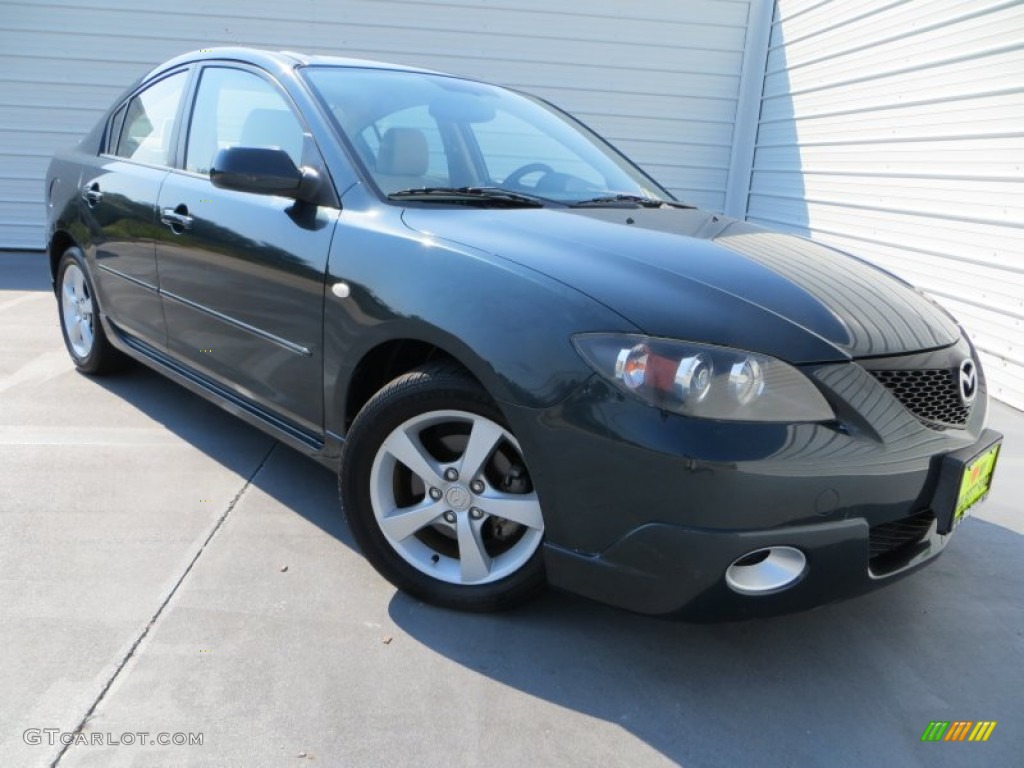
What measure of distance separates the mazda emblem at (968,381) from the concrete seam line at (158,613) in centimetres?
230

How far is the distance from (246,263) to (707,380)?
1.67m

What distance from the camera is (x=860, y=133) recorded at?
21.7 feet

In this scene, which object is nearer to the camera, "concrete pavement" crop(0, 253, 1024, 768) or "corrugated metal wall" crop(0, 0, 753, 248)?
"concrete pavement" crop(0, 253, 1024, 768)

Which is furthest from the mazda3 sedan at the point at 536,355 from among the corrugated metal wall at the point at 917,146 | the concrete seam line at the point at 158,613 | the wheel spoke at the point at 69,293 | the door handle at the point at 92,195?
the corrugated metal wall at the point at 917,146

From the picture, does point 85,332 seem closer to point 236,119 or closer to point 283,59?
point 236,119

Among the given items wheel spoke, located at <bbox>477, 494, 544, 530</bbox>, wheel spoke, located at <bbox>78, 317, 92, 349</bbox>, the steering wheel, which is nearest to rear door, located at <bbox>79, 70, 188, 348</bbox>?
wheel spoke, located at <bbox>78, 317, 92, 349</bbox>

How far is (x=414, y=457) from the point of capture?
230 cm

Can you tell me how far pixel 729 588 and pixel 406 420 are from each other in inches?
38.3

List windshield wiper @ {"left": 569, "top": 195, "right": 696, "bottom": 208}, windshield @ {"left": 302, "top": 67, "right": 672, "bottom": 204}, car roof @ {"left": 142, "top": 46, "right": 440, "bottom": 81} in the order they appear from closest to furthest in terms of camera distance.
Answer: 1. windshield @ {"left": 302, "top": 67, "right": 672, "bottom": 204}
2. windshield wiper @ {"left": 569, "top": 195, "right": 696, "bottom": 208}
3. car roof @ {"left": 142, "top": 46, "right": 440, "bottom": 81}

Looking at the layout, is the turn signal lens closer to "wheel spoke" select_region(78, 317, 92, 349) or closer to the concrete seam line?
the concrete seam line

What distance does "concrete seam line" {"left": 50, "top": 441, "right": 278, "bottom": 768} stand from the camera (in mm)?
1841

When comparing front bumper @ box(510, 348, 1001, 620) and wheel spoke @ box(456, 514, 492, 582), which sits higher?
front bumper @ box(510, 348, 1001, 620)

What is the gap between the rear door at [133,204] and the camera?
3.39 meters

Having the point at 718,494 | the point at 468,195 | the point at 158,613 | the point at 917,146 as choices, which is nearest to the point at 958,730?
the point at 718,494
